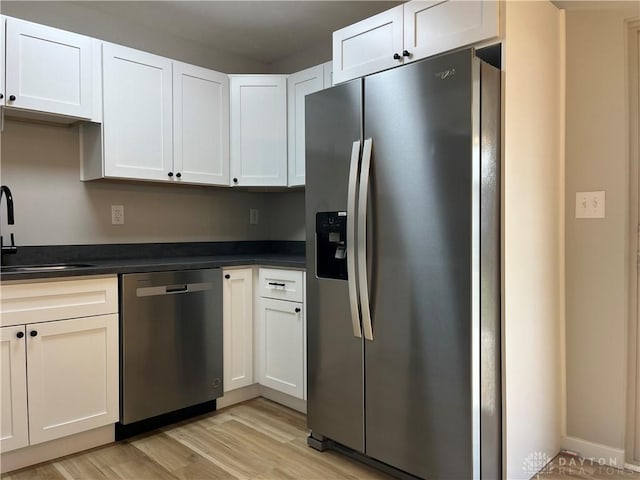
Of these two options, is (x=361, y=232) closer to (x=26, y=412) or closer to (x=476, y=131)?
(x=476, y=131)

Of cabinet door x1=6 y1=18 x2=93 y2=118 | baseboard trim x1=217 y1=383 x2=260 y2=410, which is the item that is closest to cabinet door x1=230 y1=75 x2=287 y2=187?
cabinet door x1=6 y1=18 x2=93 y2=118

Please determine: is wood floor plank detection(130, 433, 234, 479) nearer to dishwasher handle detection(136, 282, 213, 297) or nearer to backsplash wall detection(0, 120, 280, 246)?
dishwasher handle detection(136, 282, 213, 297)

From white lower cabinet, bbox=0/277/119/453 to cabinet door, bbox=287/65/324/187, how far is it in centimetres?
136

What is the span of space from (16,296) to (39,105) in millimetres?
978

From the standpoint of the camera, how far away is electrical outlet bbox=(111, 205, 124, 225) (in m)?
2.92

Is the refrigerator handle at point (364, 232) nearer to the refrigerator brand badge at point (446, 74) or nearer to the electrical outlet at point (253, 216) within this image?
the refrigerator brand badge at point (446, 74)

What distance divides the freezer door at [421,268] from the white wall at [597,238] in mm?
873

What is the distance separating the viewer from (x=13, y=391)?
204 centimetres

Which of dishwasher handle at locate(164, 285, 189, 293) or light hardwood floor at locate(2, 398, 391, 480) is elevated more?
dishwasher handle at locate(164, 285, 189, 293)

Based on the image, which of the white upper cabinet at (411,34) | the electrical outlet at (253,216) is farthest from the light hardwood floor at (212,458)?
Result: the white upper cabinet at (411,34)

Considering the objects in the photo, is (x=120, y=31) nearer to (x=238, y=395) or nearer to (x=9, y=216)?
(x=9, y=216)

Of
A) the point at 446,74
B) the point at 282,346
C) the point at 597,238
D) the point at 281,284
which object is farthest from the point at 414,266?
the point at 282,346

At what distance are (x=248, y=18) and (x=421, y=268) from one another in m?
2.08

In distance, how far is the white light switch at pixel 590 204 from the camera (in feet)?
7.13
